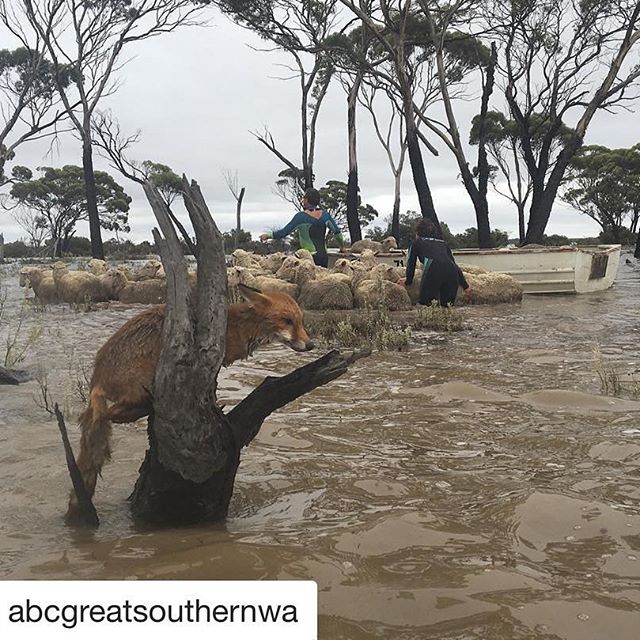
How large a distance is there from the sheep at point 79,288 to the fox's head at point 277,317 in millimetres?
13351

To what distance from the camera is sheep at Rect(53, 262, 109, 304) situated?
1595 cm

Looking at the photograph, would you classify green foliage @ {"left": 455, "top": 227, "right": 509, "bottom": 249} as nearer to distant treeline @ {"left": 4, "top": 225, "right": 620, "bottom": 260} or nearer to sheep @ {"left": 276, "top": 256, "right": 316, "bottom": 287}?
distant treeline @ {"left": 4, "top": 225, "right": 620, "bottom": 260}

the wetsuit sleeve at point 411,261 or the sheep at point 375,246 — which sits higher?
the sheep at point 375,246

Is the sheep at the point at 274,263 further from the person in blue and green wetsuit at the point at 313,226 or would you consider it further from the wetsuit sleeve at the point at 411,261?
the wetsuit sleeve at the point at 411,261

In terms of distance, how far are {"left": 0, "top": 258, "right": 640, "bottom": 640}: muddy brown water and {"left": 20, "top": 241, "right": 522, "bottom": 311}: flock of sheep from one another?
650cm

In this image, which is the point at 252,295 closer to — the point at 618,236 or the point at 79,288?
the point at 79,288

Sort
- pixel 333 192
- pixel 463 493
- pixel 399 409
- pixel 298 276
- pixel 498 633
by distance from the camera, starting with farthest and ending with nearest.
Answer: pixel 333 192 → pixel 298 276 → pixel 399 409 → pixel 463 493 → pixel 498 633

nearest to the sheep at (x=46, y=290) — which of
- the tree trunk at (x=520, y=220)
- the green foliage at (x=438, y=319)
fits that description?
the green foliage at (x=438, y=319)

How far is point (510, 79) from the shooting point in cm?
2353

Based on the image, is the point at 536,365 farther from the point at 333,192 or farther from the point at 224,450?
the point at 333,192

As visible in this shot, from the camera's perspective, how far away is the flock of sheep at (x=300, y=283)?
13258mm

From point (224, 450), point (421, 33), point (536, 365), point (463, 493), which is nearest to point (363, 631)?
point (224, 450)

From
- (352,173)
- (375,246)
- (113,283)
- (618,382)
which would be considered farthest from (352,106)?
(618,382)

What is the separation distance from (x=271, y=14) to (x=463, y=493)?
24.1 metres
